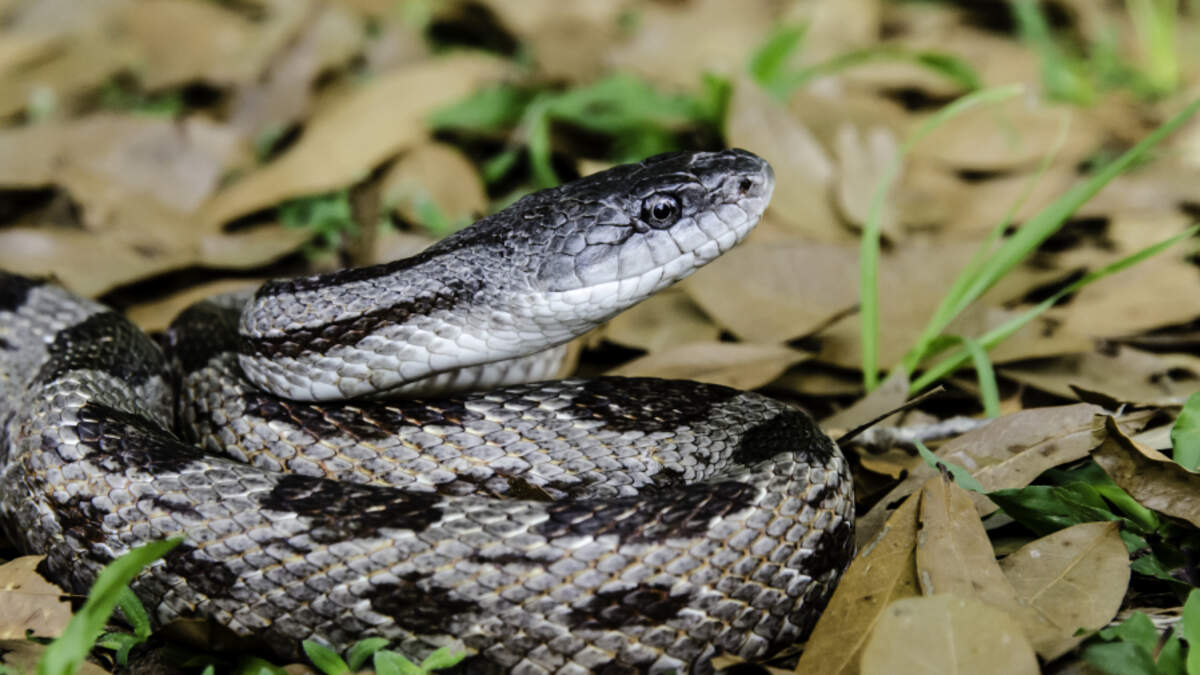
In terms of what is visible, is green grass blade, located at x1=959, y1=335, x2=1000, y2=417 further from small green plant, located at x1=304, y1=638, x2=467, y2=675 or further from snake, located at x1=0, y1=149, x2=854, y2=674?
small green plant, located at x1=304, y1=638, x2=467, y2=675

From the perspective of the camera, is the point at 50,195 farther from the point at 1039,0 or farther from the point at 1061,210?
the point at 1039,0

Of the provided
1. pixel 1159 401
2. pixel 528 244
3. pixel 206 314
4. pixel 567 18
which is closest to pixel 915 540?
pixel 1159 401

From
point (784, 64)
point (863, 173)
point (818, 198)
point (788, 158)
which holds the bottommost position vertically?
point (818, 198)

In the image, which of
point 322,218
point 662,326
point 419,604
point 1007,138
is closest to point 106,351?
point 322,218

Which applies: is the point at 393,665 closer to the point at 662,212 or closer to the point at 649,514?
the point at 649,514

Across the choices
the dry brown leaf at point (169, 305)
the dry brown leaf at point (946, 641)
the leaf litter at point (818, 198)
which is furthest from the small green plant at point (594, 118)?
the dry brown leaf at point (946, 641)

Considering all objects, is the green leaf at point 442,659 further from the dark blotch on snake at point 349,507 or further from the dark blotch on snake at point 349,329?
the dark blotch on snake at point 349,329

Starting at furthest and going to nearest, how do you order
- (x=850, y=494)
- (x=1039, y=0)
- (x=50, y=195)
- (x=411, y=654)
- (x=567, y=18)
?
(x=1039, y=0) → (x=567, y=18) → (x=50, y=195) → (x=850, y=494) → (x=411, y=654)
